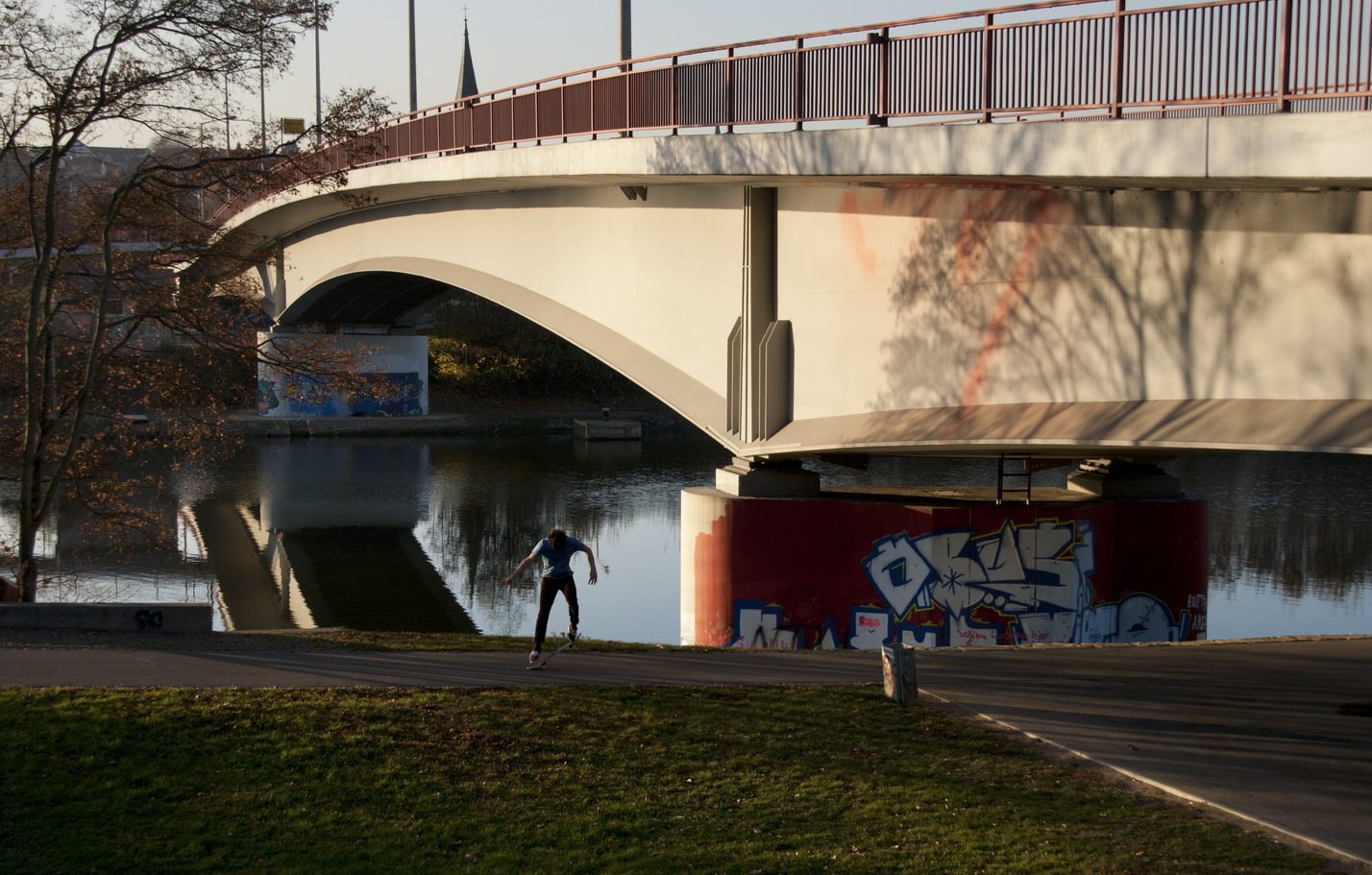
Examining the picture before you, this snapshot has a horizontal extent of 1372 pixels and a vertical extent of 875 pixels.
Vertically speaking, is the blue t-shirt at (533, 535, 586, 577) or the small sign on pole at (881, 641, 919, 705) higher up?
the blue t-shirt at (533, 535, 586, 577)

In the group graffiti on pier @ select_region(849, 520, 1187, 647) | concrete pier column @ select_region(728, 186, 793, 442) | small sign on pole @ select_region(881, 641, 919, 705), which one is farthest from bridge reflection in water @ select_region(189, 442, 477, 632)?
small sign on pole @ select_region(881, 641, 919, 705)

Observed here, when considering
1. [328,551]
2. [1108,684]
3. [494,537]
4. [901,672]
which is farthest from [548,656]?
[494,537]

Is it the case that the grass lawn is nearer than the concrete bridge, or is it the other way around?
the grass lawn

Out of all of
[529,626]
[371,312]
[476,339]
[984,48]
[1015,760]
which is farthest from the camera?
[476,339]

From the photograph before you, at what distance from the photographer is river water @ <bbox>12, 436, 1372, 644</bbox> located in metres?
18.1

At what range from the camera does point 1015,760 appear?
671 cm

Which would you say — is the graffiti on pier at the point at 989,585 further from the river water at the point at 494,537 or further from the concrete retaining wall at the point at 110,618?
the concrete retaining wall at the point at 110,618

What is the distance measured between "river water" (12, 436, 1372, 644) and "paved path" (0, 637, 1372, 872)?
6.63 metres

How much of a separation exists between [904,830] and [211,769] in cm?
351

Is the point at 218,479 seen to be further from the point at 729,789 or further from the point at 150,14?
the point at 729,789

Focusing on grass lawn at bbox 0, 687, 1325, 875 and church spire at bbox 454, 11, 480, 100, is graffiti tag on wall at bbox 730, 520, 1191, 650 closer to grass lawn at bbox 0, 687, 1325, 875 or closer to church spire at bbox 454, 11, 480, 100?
grass lawn at bbox 0, 687, 1325, 875

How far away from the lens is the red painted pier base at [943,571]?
491 inches

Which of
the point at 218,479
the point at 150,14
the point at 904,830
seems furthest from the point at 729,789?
the point at 218,479

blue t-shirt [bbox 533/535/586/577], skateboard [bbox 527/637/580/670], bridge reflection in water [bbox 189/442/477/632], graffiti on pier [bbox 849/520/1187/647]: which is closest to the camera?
skateboard [bbox 527/637/580/670]
